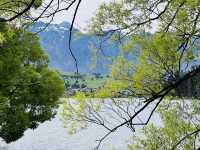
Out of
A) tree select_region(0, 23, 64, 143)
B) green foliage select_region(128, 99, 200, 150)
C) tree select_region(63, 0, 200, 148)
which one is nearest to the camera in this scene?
tree select_region(63, 0, 200, 148)

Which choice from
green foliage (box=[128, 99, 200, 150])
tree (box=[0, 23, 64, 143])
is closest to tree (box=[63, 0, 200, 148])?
green foliage (box=[128, 99, 200, 150])

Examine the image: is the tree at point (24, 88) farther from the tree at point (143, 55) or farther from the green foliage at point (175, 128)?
the tree at point (143, 55)

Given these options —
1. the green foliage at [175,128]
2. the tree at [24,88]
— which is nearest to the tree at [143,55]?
the green foliage at [175,128]

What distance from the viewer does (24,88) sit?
3416 cm

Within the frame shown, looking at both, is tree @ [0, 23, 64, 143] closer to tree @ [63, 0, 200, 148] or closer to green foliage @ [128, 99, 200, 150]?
green foliage @ [128, 99, 200, 150]

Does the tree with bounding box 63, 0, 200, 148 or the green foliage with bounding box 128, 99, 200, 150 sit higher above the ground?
the tree with bounding box 63, 0, 200, 148

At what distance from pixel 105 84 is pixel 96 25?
5.43 metres

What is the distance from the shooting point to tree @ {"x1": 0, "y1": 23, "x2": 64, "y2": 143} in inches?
1180

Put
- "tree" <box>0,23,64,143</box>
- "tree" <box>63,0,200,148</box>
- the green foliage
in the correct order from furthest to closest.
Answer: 1. "tree" <box>0,23,64,143</box>
2. the green foliage
3. "tree" <box>63,0,200,148</box>

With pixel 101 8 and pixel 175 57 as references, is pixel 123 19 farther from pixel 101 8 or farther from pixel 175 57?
pixel 175 57

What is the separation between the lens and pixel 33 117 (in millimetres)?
37156

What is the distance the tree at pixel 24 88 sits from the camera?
29969mm

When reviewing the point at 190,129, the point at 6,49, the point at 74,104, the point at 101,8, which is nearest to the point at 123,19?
the point at 101,8

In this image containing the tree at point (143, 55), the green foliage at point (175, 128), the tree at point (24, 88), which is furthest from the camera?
the tree at point (24, 88)
